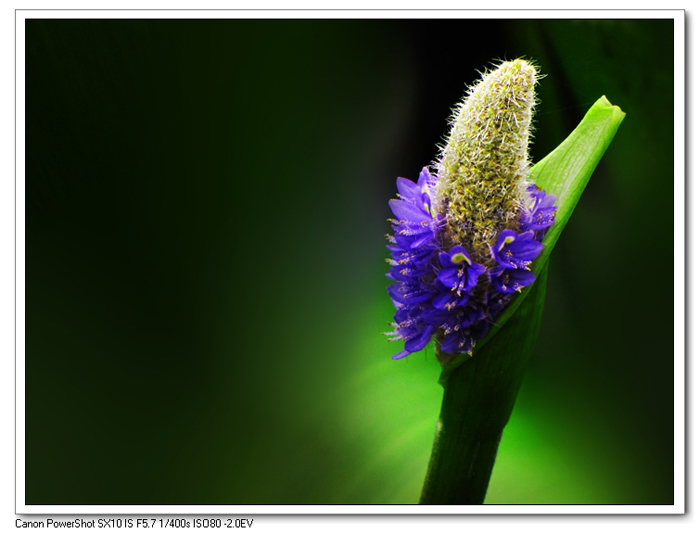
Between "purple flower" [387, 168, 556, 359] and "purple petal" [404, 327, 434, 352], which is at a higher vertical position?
"purple flower" [387, 168, 556, 359]

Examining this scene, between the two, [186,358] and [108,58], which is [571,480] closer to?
[186,358]

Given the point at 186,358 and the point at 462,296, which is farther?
the point at 186,358

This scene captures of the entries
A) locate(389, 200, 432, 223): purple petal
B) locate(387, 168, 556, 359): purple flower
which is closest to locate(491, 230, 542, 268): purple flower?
→ locate(387, 168, 556, 359): purple flower

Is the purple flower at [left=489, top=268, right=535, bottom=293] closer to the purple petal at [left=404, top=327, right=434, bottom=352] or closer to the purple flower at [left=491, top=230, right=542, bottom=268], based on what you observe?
the purple flower at [left=491, top=230, right=542, bottom=268]

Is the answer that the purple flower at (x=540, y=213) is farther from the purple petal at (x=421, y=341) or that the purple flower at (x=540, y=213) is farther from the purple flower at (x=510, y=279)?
the purple petal at (x=421, y=341)

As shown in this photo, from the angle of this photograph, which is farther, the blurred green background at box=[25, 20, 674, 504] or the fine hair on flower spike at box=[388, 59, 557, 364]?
the blurred green background at box=[25, 20, 674, 504]
